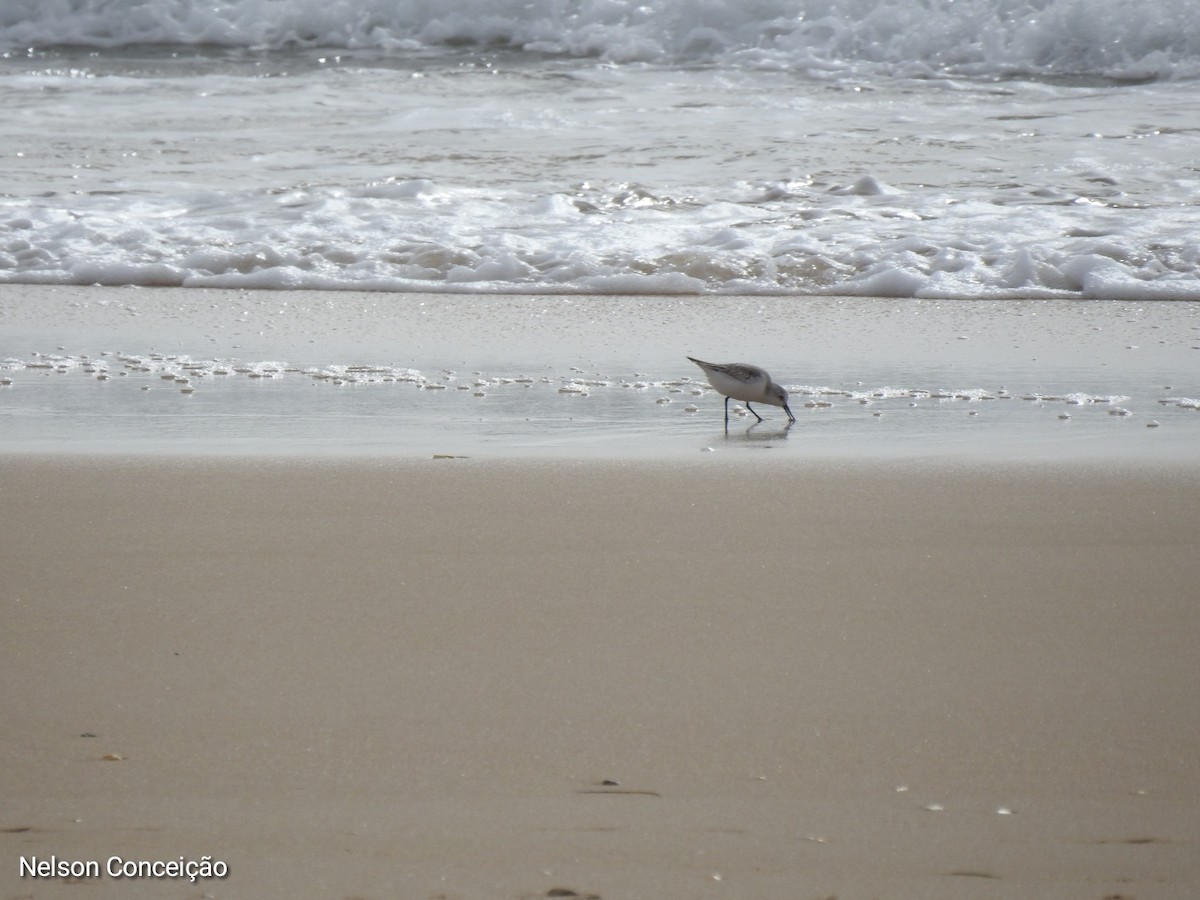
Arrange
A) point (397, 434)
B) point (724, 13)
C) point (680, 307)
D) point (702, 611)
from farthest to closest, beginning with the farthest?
point (724, 13) < point (680, 307) < point (397, 434) < point (702, 611)

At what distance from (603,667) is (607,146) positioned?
744 cm

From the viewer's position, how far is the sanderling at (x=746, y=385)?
3822mm

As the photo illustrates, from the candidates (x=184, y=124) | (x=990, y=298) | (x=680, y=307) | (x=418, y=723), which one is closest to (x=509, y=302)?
(x=680, y=307)

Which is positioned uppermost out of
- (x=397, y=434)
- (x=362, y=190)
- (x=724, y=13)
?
(x=724, y=13)

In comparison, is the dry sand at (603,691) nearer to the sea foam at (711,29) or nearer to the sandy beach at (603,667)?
the sandy beach at (603,667)

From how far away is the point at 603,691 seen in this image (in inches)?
75.8

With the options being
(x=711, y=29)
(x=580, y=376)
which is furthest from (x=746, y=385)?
(x=711, y=29)

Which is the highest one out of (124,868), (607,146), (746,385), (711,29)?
(711,29)

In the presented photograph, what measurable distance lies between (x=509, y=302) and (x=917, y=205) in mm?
2653

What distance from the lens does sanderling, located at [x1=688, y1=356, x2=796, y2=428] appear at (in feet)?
12.5

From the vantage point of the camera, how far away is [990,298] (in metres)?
5.95

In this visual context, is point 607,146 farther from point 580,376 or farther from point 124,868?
point 124,868

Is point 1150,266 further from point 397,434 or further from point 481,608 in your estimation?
point 481,608

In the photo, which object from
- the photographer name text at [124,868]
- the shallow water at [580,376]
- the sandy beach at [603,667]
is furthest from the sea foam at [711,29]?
the photographer name text at [124,868]
